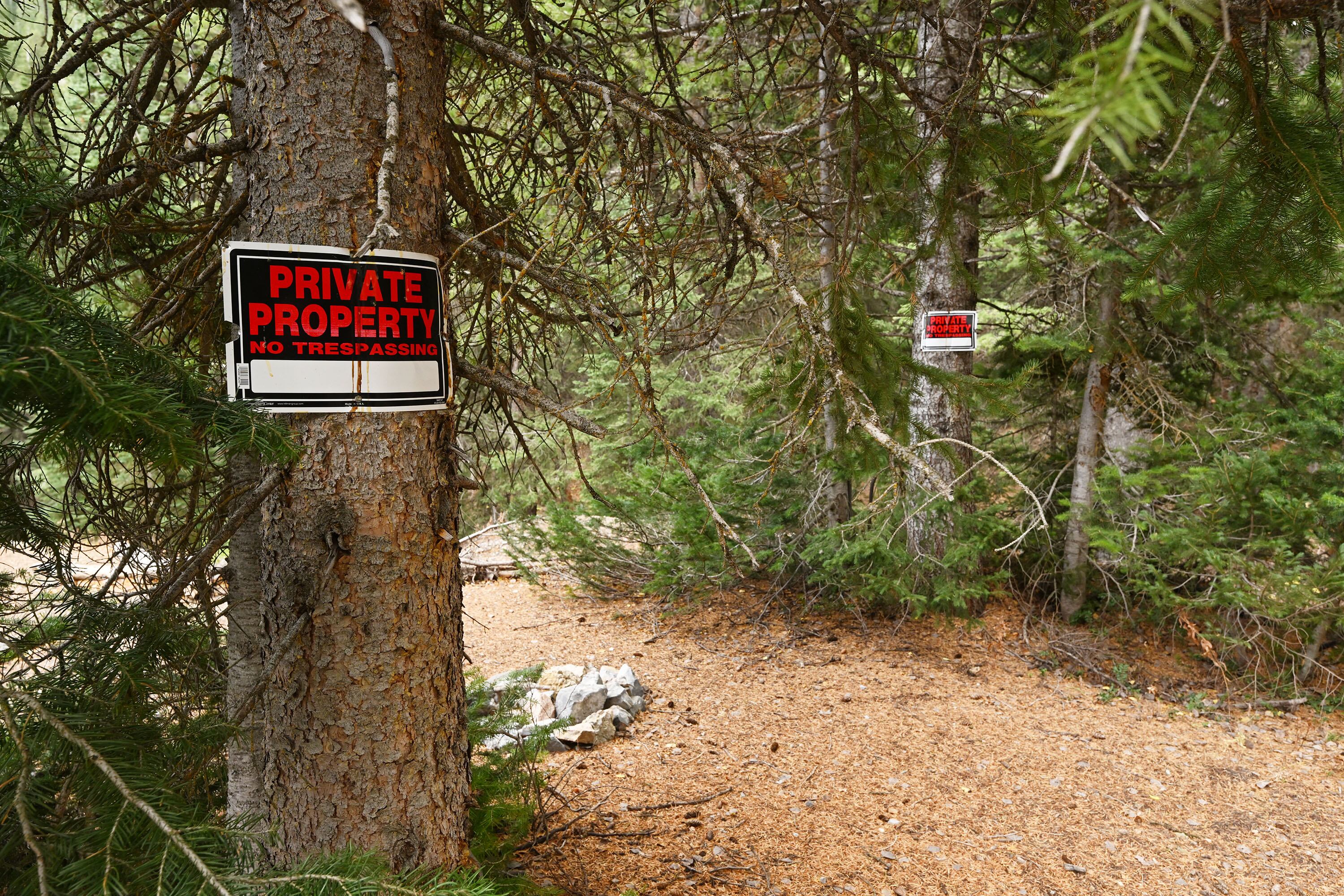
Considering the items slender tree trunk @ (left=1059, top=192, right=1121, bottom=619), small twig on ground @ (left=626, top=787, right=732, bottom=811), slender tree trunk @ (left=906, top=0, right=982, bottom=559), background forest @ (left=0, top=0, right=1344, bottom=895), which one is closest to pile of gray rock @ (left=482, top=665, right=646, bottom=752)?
small twig on ground @ (left=626, top=787, right=732, bottom=811)

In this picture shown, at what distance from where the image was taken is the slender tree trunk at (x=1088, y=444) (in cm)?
602

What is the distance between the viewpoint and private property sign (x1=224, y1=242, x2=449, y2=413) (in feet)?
5.82

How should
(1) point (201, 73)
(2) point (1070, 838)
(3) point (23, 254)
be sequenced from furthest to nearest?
(2) point (1070, 838)
(1) point (201, 73)
(3) point (23, 254)

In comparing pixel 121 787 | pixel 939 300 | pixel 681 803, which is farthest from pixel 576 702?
pixel 939 300

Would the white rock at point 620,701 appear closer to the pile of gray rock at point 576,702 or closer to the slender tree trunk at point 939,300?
the pile of gray rock at point 576,702

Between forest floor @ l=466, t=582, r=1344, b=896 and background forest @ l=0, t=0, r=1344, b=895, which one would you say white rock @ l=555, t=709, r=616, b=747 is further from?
background forest @ l=0, t=0, r=1344, b=895

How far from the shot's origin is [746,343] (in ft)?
13.7

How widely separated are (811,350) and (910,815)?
2.56 meters

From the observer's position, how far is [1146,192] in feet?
21.2

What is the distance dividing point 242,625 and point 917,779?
328cm

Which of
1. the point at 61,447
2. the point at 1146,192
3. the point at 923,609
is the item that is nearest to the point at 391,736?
the point at 61,447

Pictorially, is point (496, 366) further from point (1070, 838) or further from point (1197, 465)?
point (1197, 465)

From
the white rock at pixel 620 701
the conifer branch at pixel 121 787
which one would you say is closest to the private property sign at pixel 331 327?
the conifer branch at pixel 121 787

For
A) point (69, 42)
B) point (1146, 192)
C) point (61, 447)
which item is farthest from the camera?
point (1146, 192)
